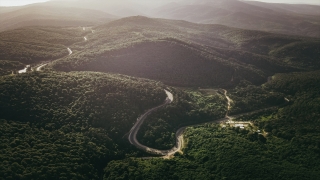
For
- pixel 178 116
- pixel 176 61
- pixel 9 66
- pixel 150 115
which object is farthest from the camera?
pixel 176 61

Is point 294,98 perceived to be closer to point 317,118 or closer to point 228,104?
point 317,118

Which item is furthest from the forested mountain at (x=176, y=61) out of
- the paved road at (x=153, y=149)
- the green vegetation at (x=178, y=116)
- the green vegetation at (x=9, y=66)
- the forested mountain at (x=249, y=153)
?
the forested mountain at (x=249, y=153)

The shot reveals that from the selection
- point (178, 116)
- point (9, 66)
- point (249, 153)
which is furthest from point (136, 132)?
point (9, 66)

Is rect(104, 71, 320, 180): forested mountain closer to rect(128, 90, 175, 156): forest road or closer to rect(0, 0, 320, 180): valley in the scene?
rect(0, 0, 320, 180): valley

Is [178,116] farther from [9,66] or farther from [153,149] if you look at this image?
[9,66]

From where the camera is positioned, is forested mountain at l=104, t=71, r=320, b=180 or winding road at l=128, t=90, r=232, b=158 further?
winding road at l=128, t=90, r=232, b=158

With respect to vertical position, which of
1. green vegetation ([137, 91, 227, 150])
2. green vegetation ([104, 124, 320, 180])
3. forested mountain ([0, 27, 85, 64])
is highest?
forested mountain ([0, 27, 85, 64])

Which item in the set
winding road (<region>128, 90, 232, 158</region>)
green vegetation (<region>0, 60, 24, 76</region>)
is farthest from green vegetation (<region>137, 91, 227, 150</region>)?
green vegetation (<region>0, 60, 24, 76</region>)

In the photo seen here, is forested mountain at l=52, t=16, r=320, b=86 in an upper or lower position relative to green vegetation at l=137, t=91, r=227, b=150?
upper
